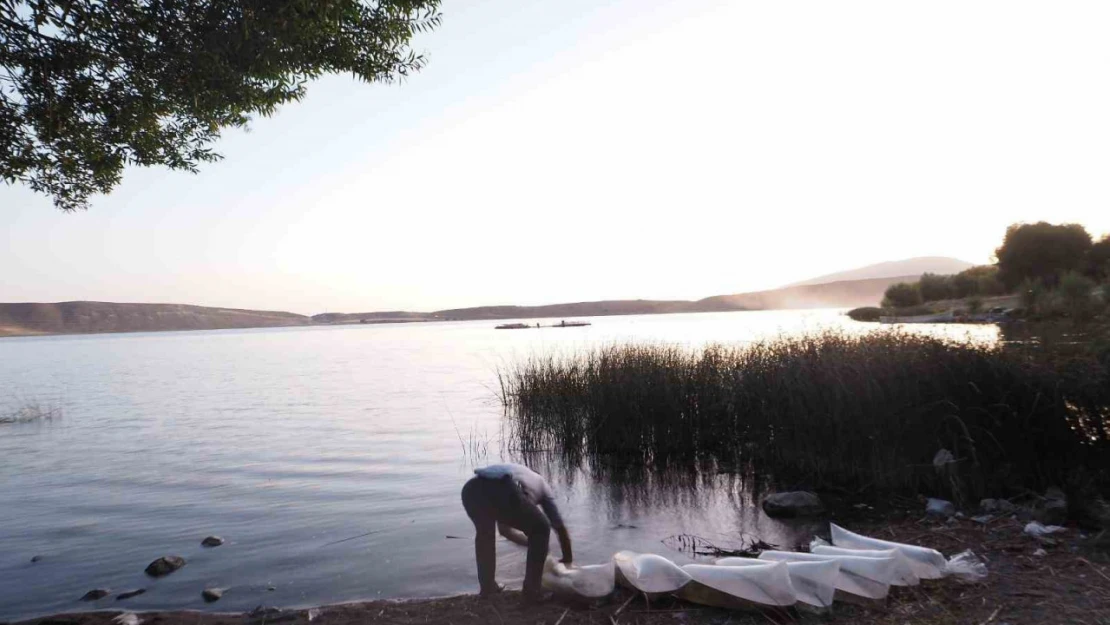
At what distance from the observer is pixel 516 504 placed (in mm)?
4988

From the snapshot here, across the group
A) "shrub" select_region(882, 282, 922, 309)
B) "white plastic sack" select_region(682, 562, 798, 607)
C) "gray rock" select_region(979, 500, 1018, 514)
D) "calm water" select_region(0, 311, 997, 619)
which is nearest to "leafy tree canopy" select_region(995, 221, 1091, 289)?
"shrub" select_region(882, 282, 922, 309)

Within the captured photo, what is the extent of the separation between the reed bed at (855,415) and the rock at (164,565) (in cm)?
614

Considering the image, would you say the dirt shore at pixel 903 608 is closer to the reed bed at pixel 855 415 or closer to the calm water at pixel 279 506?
the calm water at pixel 279 506

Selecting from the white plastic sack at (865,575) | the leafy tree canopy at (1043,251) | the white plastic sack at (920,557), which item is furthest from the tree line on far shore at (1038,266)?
the white plastic sack at (865,575)

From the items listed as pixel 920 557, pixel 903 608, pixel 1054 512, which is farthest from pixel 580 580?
pixel 1054 512

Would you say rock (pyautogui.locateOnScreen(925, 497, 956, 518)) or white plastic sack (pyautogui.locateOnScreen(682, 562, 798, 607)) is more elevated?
white plastic sack (pyautogui.locateOnScreen(682, 562, 798, 607))

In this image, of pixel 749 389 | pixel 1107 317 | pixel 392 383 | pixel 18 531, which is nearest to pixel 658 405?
pixel 749 389

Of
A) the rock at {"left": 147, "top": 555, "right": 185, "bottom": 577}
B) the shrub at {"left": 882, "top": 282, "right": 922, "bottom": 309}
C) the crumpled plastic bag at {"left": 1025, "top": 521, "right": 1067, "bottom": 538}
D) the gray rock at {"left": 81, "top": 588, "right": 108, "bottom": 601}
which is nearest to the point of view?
the crumpled plastic bag at {"left": 1025, "top": 521, "right": 1067, "bottom": 538}

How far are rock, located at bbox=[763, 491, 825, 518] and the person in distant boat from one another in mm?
3602

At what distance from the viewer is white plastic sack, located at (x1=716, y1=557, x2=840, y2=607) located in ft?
15.4

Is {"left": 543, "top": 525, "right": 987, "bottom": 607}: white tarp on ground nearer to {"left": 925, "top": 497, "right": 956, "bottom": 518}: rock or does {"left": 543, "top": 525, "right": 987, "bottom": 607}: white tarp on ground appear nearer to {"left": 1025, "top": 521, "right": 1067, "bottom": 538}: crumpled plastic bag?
{"left": 1025, "top": 521, "right": 1067, "bottom": 538}: crumpled plastic bag

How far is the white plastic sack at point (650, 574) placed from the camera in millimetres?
5086

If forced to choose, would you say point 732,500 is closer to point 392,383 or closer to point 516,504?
point 516,504

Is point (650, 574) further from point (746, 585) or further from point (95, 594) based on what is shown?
point (95, 594)
